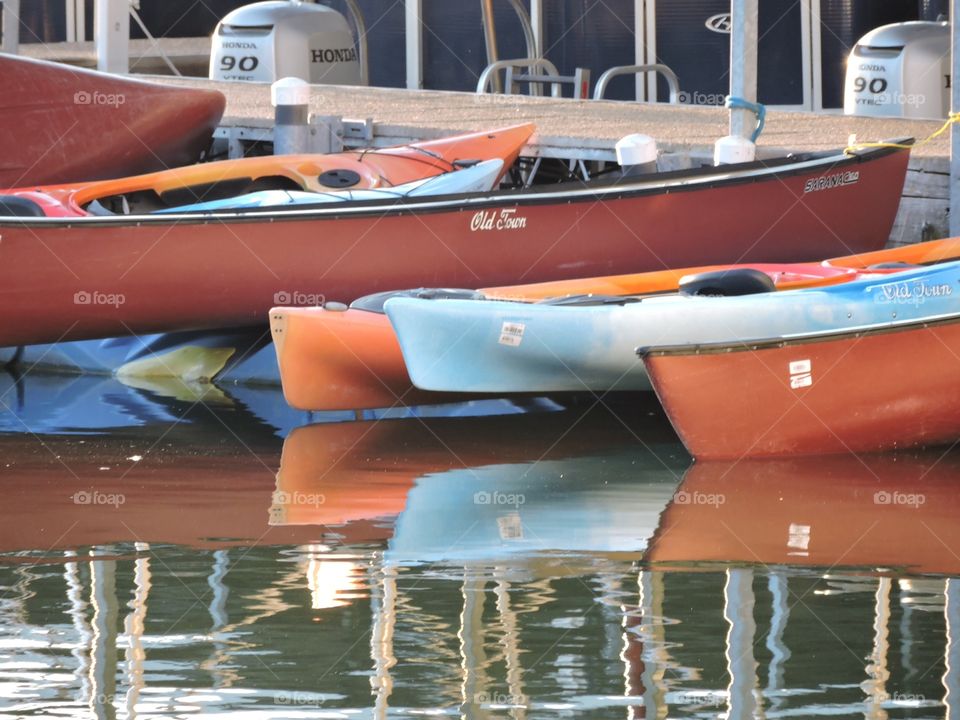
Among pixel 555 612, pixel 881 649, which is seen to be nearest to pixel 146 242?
pixel 555 612

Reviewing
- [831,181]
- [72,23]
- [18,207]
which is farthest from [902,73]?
[72,23]

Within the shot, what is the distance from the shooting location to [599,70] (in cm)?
1305

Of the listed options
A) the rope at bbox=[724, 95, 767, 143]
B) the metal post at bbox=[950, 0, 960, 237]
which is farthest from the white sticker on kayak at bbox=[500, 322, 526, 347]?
the metal post at bbox=[950, 0, 960, 237]

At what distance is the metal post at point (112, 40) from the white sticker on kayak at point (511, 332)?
18.9 ft

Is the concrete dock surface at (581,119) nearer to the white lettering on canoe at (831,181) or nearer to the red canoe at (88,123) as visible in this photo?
the white lettering on canoe at (831,181)

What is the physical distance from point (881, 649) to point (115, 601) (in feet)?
6.38

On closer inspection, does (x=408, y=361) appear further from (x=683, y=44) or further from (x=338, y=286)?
(x=683, y=44)

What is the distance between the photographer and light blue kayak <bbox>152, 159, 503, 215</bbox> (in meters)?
8.10

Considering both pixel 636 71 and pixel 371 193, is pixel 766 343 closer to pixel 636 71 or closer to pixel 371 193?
pixel 371 193

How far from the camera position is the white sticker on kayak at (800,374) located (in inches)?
260

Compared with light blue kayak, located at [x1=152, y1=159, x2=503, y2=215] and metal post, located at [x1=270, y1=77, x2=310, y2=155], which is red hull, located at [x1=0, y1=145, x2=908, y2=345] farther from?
metal post, located at [x1=270, y1=77, x2=310, y2=155]

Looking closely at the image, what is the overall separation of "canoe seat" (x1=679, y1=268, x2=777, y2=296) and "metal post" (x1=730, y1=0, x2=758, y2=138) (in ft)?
4.48

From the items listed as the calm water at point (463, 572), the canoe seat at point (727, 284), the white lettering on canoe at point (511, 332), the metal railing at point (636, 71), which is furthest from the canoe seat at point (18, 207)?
the metal railing at point (636, 71)

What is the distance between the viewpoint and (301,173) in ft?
29.6
